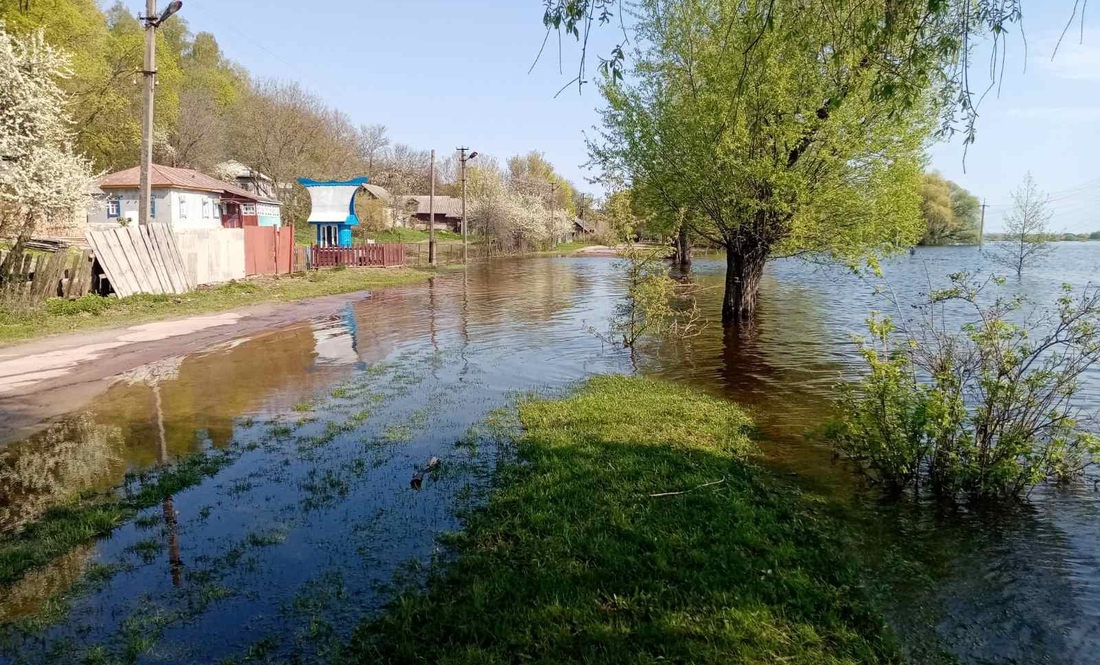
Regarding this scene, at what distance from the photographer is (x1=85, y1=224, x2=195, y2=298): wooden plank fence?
18.4 metres

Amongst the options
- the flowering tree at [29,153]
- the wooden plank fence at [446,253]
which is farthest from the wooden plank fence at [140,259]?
the wooden plank fence at [446,253]

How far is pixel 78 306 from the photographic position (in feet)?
55.1

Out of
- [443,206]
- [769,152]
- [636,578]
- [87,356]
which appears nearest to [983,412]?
[636,578]

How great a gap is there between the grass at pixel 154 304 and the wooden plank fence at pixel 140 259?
0.58 meters

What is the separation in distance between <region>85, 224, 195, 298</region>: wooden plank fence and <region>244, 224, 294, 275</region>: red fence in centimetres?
494

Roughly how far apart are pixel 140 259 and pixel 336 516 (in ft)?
57.9

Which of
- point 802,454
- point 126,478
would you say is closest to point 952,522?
point 802,454

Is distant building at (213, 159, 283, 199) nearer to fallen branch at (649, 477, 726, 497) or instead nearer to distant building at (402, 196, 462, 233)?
distant building at (402, 196, 462, 233)

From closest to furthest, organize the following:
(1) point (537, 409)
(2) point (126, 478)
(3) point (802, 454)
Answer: (2) point (126, 478), (3) point (802, 454), (1) point (537, 409)

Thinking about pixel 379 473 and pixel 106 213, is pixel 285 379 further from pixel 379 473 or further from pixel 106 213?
pixel 106 213

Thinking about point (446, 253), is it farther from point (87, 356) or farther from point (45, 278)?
point (87, 356)

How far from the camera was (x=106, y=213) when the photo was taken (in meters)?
36.9

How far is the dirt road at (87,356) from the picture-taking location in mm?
9352

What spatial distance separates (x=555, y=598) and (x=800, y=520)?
8.84ft
